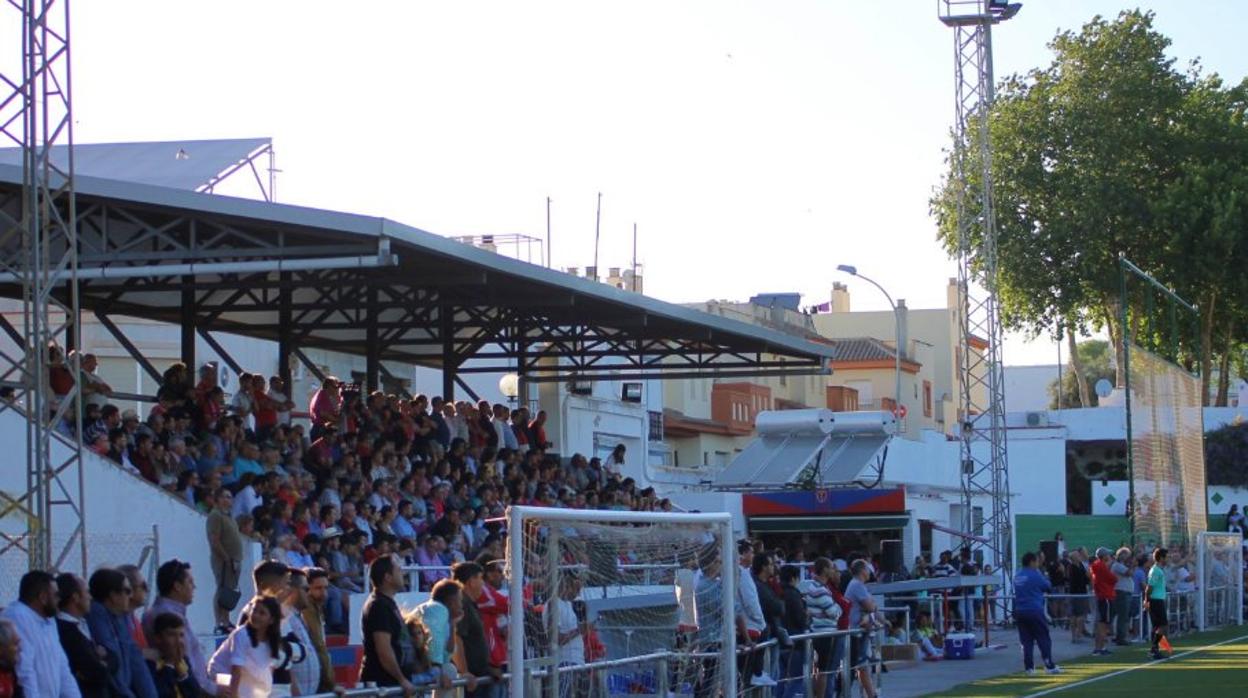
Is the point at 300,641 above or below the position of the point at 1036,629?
above

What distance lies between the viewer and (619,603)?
15.3 m

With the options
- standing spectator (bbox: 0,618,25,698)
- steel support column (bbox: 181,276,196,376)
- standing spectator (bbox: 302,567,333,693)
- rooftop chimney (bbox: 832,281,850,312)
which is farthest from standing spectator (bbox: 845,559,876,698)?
rooftop chimney (bbox: 832,281,850,312)

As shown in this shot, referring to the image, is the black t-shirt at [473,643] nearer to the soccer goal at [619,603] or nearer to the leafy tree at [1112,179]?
the soccer goal at [619,603]

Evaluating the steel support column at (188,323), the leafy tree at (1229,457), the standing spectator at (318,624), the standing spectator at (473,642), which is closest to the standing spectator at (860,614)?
the standing spectator at (473,642)

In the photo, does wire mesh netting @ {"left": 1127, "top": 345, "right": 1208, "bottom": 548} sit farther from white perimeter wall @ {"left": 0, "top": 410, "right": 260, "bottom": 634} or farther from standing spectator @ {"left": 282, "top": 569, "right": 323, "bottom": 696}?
standing spectator @ {"left": 282, "top": 569, "right": 323, "bottom": 696}

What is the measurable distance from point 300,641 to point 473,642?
71.1 inches

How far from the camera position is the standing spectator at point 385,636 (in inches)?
454

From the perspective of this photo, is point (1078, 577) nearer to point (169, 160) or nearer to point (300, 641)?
point (169, 160)

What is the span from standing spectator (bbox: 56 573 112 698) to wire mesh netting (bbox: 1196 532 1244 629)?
2999 centimetres

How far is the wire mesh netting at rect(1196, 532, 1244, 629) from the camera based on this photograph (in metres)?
37.1

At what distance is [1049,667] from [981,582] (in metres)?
4.51

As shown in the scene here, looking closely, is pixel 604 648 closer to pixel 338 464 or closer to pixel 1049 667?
pixel 338 464

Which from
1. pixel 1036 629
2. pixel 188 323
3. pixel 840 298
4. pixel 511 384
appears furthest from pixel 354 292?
pixel 840 298

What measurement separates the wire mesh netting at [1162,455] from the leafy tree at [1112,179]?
23.2 metres
